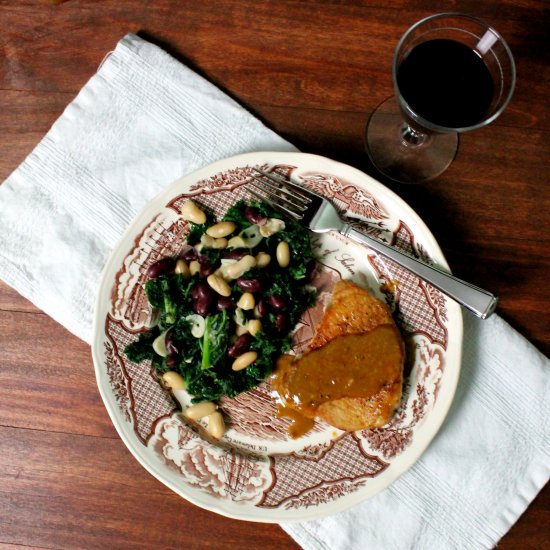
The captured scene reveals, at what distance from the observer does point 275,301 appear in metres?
2.34

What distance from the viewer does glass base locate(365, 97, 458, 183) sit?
2523mm

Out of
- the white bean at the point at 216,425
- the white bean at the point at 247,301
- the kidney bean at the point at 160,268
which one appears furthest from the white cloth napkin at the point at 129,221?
the white bean at the point at 247,301

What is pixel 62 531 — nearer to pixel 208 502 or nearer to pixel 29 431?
pixel 29 431

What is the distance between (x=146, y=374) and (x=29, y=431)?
680mm

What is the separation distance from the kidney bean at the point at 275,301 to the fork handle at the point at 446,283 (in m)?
0.41

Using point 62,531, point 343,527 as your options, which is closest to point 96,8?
point 62,531

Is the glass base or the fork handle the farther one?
the glass base

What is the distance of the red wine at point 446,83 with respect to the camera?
212 centimetres

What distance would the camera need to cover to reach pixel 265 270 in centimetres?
240

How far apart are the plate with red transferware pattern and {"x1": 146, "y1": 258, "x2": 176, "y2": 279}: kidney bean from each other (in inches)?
2.1

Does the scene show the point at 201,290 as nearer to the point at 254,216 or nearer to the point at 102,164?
the point at 254,216

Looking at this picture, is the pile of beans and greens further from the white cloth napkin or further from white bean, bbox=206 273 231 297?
the white cloth napkin

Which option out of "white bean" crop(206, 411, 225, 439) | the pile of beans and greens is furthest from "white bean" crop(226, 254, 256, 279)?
"white bean" crop(206, 411, 225, 439)

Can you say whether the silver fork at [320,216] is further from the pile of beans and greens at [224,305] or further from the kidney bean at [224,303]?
the kidney bean at [224,303]
